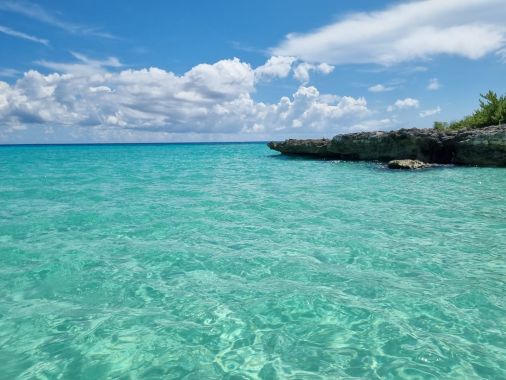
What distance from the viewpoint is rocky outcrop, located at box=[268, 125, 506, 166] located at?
26672mm

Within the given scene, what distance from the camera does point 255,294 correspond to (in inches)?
248

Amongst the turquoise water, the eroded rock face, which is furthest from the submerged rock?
the turquoise water

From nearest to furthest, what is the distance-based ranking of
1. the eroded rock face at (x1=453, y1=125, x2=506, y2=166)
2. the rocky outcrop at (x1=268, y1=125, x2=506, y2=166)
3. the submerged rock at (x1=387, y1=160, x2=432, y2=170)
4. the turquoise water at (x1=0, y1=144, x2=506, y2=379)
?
1. the turquoise water at (x1=0, y1=144, x2=506, y2=379)
2. the eroded rock face at (x1=453, y1=125, x2=506, y2=166)
3. the rocky outcrop at (x1=268, y1=125, x2=506, y2=166)
4. the submerged rock at (x1=387, y1=160, x2=432, y2=170)

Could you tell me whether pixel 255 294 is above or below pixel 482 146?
below

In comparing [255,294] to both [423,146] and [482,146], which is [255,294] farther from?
[423,146]

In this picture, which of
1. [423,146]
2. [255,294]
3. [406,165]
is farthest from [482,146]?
[255,294]

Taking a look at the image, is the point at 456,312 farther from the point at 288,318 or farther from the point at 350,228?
the point at 350,228

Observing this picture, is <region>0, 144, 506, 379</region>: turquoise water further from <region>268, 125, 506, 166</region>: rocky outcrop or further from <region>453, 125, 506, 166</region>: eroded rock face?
<region>268, 125, 506, 166</region>: rocky outcrop

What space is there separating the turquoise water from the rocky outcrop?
16.0m

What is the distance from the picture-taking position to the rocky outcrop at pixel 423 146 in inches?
1050

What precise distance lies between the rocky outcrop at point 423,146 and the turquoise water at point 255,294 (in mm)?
16035

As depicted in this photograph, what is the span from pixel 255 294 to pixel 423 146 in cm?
2917

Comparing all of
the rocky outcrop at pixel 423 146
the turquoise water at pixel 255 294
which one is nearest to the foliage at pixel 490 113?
the rocky outcrop at pixel 423 146

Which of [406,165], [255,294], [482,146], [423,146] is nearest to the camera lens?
[255,294]
